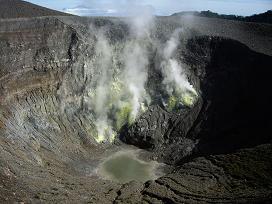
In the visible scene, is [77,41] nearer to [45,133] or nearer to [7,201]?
[45,133]

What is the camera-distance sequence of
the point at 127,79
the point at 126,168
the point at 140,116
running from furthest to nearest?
1. the point at 127,79
2. the point at 140,116
3. the point at 126,168

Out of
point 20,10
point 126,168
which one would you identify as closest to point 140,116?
point 126,168

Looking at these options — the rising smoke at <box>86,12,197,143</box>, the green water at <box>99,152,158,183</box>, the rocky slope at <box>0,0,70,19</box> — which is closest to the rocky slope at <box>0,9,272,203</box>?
the rising smoke at <box>86,12,197,143</box>

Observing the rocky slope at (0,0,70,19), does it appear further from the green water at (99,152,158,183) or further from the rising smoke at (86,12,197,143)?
the green water at (99,152,158,183)

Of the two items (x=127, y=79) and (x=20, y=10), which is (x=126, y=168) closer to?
(x=127, y=79)

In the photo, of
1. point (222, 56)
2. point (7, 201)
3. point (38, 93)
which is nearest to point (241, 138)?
point (222, 56)

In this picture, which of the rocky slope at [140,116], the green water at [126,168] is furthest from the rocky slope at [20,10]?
the green water at [126,168]
